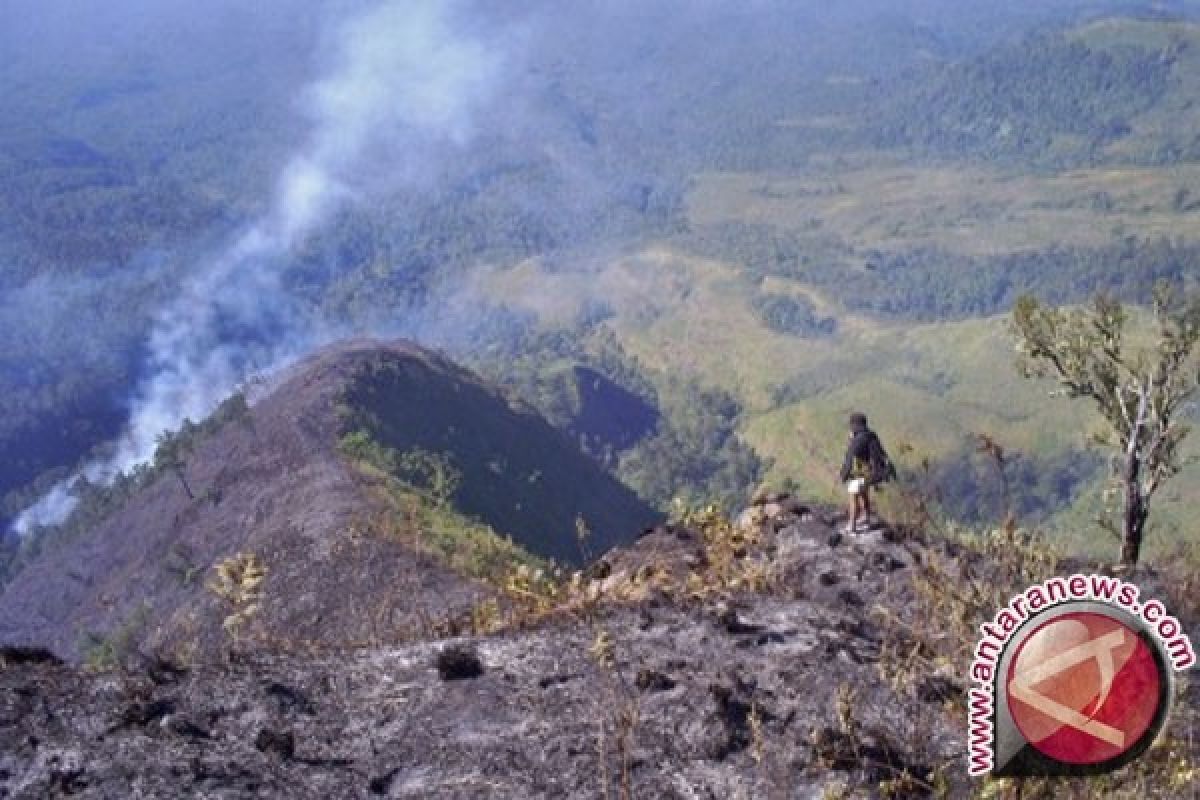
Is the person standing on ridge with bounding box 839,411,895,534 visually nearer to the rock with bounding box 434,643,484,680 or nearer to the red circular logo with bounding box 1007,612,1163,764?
the rock with bounding box 434,643,484,680

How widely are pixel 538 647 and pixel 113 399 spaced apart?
497ft

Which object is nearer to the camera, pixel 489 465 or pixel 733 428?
pixel 489 465

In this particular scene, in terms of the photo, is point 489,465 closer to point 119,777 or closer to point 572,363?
point 119,777

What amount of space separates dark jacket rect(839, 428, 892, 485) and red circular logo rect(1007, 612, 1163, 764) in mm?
11813

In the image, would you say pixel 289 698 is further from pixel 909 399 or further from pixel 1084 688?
pixel 909 399

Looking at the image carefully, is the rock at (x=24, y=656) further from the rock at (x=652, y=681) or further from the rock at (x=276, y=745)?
the rock at (x=652, y=681)

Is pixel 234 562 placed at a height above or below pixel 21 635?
below

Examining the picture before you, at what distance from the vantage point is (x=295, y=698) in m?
12.4

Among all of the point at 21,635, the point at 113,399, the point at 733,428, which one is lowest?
the point at 733,428

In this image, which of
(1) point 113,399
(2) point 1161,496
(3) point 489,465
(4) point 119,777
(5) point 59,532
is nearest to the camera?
(4) point 119,777

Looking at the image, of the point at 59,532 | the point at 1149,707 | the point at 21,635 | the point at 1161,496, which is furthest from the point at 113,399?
the point at 1149,707

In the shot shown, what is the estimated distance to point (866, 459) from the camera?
18.5m

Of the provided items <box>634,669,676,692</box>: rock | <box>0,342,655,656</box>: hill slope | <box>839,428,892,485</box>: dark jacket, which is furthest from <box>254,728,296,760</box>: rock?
<box>0,342,655,656</box>: hill slope

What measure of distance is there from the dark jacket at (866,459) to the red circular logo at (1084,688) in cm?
1181
